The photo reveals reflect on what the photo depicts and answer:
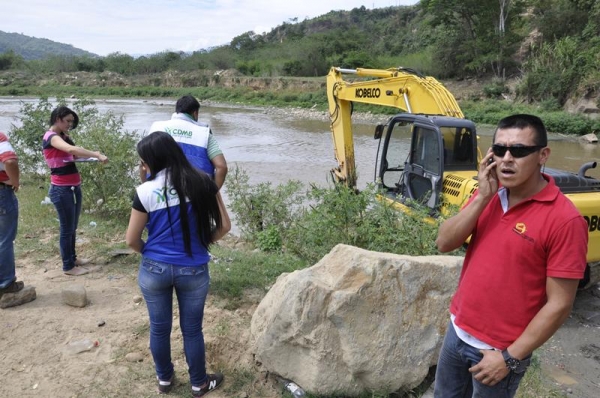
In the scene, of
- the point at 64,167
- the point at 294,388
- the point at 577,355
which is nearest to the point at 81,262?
the point at 64,167

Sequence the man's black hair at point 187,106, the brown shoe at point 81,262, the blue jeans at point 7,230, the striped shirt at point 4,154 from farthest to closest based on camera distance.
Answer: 1. the brown shoe at point 81,262
2. the man's black hair at point 187,106
3. the blue jeans at point 7,230
4. the striped shirt at point 4,154

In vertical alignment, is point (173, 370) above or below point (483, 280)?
below

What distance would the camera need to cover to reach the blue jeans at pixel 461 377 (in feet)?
6.54

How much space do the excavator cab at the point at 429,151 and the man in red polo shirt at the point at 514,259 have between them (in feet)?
12.7

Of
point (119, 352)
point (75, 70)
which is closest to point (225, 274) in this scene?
point (119, 352)

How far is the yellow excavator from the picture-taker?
545 cm

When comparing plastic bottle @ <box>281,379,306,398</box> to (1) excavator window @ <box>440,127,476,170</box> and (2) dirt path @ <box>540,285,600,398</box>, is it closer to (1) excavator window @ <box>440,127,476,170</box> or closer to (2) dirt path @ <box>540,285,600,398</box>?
(2) dirt path @ <box>540,285,600,398</box>

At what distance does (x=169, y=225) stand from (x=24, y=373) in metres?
1.61

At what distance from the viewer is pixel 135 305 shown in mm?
4246

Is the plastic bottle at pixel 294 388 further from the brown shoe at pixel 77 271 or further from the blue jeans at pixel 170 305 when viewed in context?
the brown shoe at pixel 77 271

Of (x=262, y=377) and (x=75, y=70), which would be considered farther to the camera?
(x=75, y=70)

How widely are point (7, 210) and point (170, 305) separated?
6.68 feet

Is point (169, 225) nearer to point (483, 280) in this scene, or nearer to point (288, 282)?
point (288, 282)

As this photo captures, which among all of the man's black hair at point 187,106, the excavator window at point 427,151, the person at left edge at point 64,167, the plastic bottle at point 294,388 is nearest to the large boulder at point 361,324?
the plastic bottle at point 294,388
